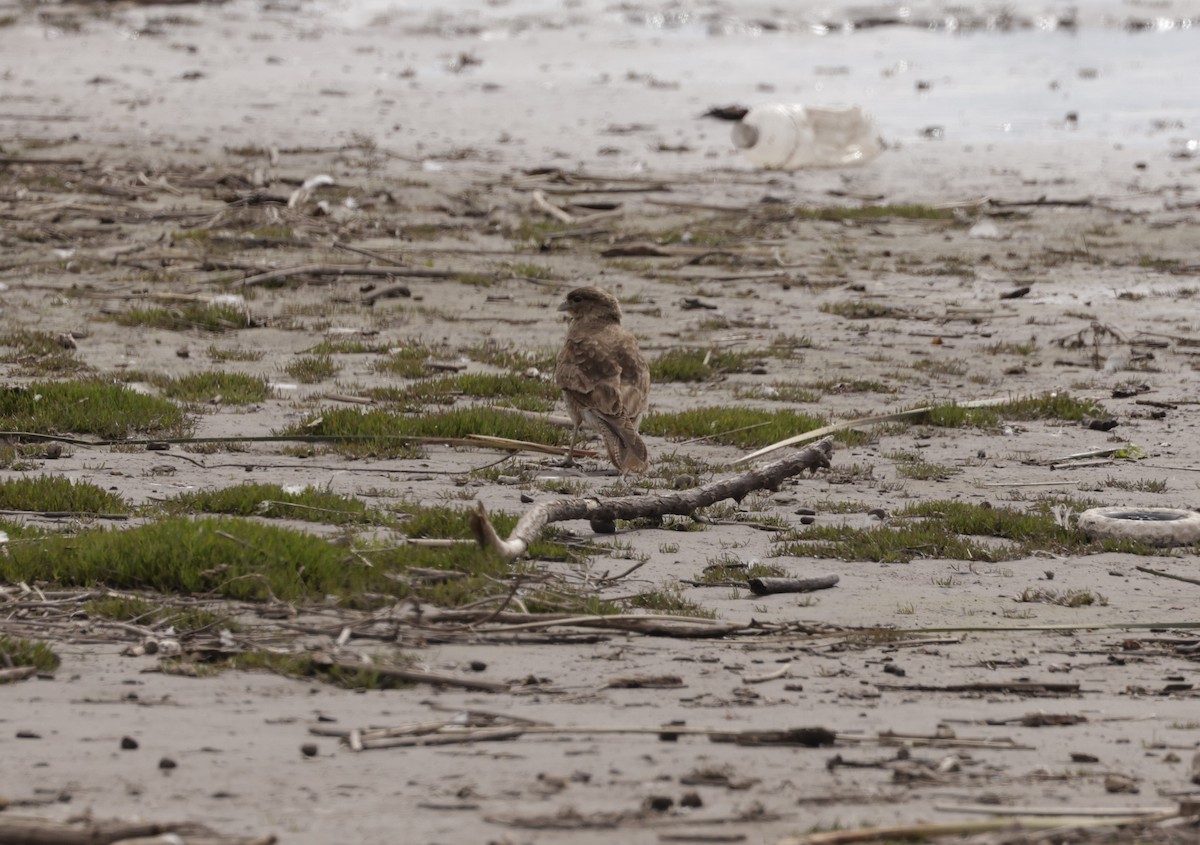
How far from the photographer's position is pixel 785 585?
7492 mm

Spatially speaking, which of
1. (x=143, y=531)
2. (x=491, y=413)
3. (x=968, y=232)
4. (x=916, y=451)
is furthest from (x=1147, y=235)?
(x=143, y=531)

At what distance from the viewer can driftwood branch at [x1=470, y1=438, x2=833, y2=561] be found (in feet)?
24.5

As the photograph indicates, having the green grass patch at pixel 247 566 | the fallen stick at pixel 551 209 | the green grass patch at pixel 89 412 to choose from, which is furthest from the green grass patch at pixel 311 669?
the fallen stick at pixel 551 209

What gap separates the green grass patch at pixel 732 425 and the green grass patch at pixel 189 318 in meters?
4.77

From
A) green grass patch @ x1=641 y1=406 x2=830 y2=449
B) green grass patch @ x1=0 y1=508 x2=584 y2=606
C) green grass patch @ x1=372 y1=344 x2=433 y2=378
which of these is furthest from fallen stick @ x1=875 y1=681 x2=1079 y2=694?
green grass patch @ x1=372 y1=344 x2=433 y2=378

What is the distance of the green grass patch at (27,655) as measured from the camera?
6012 millimetres

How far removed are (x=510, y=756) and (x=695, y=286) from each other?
40.0 feet

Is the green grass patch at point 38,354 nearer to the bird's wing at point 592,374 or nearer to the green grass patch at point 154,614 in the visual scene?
the bird's wing at point 592,374

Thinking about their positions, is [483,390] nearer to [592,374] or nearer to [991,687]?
[592,374]

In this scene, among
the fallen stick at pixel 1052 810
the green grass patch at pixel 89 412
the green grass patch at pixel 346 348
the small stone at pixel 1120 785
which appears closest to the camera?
the fallen stick at pixel 1052 810

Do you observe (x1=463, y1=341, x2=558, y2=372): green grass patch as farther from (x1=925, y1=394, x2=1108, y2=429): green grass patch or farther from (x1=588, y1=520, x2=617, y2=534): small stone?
(x1=588, y1=520, x2=617, y2=534): small stone

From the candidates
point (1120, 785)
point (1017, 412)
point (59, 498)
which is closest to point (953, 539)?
point (1017, 412)

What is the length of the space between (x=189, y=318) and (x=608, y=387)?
6054 mm

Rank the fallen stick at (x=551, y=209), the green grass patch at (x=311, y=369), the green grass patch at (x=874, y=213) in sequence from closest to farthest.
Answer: the green grass patch at (x=311, y=369) → the fallen stick at (x=551, y=209) → the green grass patch at (x=874, y=213)
